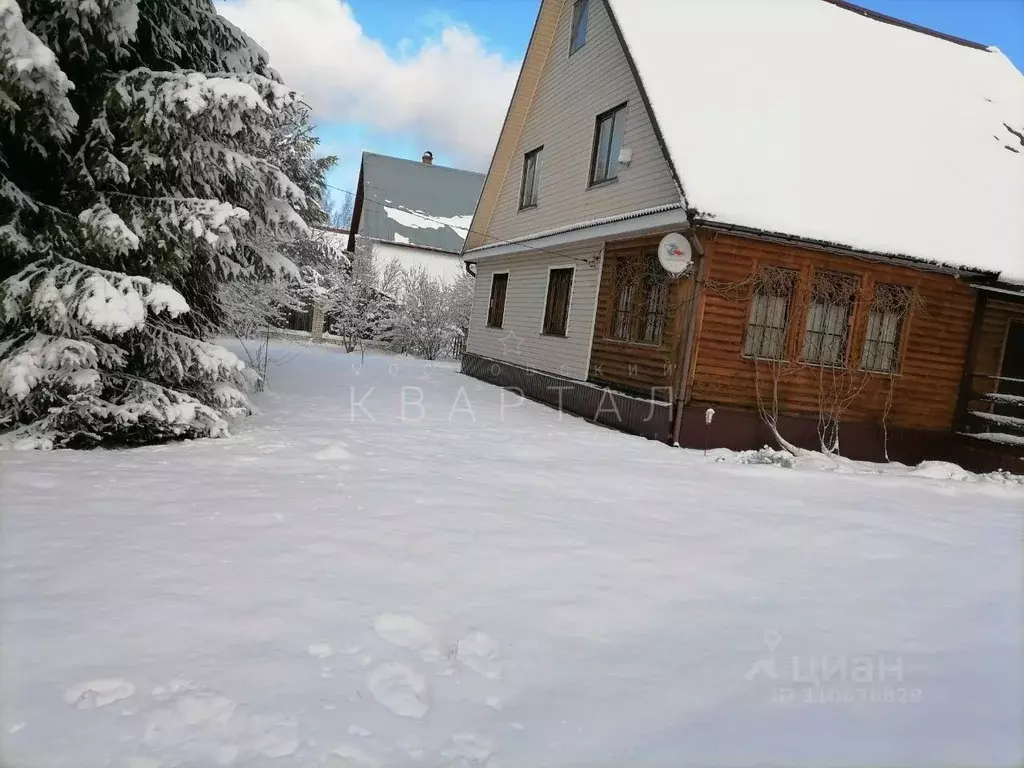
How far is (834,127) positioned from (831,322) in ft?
10.6

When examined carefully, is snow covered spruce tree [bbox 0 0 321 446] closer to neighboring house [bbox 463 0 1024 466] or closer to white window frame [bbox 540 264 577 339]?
neighboring house [bbox 463 0 1024 466]

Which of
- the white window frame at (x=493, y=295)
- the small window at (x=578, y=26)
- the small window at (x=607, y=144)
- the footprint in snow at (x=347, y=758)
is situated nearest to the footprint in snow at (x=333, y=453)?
the footprint in snow at (x=347, y=758)

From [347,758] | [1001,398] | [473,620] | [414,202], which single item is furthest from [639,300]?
[414,202]

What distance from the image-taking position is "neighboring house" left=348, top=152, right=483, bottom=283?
2781cm

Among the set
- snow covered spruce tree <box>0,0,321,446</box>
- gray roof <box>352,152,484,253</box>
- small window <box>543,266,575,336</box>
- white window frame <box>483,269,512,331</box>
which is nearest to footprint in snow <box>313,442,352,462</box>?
snow covered spruce tree <box>0,0,321,446</box>

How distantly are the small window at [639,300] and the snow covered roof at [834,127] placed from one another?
168cm

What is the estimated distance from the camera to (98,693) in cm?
239

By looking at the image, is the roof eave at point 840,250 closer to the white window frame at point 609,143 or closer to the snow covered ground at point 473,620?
the white window frame at point 609,143

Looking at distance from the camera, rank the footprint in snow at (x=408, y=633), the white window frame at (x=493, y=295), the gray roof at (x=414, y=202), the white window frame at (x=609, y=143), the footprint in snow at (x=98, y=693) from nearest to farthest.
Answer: the footprint in snow at (x=98, y=693), the footprint in snow at (x=408, y=633), the white window frame at (x=609, y=143), the white window frame at (x=493, y=295), the gray roof at (x=414, y=202)

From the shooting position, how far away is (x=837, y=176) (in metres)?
9.20

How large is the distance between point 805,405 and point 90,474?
842cm

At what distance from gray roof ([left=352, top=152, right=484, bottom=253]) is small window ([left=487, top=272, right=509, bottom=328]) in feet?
38.9

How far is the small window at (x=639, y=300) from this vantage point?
930 cm

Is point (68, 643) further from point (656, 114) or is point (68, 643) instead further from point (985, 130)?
point (985, 130)
